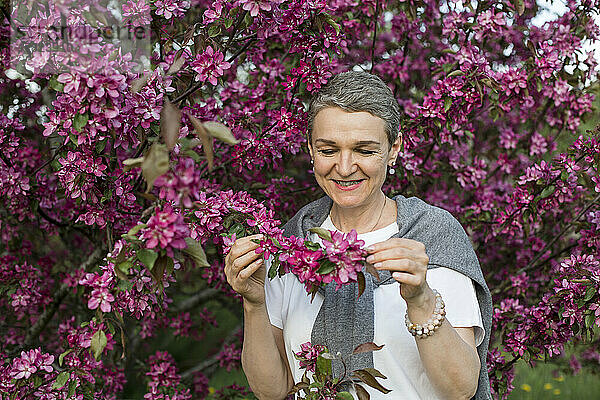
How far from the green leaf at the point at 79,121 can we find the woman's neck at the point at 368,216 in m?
0.86

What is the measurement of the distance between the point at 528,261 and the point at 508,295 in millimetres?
320

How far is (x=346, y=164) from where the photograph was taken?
77.2 inches

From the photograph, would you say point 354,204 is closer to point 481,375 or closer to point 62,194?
point 481,375

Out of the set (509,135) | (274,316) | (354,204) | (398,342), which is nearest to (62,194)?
(274,316)

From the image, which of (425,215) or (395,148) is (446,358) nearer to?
(425,215)

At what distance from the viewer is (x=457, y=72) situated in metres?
2.52

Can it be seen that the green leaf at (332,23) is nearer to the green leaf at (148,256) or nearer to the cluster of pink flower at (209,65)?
the cluster of pink flower at (209,65)

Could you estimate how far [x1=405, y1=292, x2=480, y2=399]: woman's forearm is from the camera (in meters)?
1.69

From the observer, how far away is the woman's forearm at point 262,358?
202cm

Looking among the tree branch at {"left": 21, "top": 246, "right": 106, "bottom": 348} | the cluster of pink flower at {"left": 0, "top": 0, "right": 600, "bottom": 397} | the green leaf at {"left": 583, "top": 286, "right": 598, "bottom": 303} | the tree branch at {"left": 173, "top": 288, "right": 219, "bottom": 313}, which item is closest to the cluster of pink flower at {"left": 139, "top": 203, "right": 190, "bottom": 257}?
the cluster of pink flower at {"left": 0, "top": 0, "right": 600, "bottom": 397}

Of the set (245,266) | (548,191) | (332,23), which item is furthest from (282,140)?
(548,191)

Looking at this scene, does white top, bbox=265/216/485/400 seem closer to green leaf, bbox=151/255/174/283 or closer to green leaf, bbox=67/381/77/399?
green leaf, bbox=151/255/174/283

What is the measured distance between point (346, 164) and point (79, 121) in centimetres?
74

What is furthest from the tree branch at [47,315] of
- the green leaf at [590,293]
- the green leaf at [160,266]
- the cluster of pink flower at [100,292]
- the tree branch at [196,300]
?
the green leaf at [590,293]
